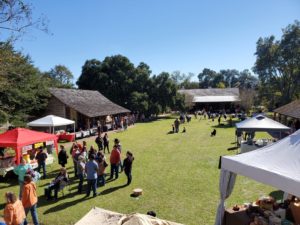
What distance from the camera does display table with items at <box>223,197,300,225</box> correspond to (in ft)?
21.3

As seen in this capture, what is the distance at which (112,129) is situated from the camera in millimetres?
31594

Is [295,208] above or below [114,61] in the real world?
below

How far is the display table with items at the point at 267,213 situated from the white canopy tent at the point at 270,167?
1.03 feet

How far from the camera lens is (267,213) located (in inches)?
262

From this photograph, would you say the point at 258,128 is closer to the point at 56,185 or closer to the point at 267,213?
the point at 267,213

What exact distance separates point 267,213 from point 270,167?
3.63 ft

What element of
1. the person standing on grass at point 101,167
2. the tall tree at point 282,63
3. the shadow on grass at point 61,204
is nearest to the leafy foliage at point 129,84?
the tall tree at point 282,63

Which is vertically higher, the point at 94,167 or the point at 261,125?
the point at 261,125

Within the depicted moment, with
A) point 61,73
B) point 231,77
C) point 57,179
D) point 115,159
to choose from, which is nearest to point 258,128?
point 115,159

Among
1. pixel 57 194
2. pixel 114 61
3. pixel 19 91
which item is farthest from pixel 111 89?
pixel 57 194

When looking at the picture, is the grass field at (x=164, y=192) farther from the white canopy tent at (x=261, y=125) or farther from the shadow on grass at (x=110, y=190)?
the white canopy tent at (x=261, y=125)

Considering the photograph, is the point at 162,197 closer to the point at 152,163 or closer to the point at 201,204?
the point at 201,204

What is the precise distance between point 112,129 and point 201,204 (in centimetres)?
2287

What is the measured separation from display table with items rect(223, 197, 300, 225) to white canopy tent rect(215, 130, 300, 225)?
314mm
